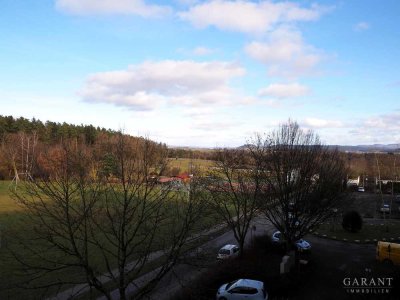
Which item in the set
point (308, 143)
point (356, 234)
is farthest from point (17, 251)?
point (356, 234)

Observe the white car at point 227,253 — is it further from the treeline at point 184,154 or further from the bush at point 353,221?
the bush at point 353,221

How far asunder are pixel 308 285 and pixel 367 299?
5.03 metres

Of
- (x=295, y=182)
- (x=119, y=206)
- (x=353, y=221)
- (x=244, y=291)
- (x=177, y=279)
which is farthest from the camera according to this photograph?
(x=353, y=221)

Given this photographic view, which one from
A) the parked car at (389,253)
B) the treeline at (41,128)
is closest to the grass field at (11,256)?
the parked car at (389,253)

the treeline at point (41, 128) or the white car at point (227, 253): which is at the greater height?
the treeline at point (41, 128)

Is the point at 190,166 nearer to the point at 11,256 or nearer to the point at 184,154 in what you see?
the point at 11,256

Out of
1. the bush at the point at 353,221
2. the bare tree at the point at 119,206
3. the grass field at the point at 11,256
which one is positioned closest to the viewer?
the bare tree at the point at 119,206

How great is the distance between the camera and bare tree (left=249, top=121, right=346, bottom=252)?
22.7 m

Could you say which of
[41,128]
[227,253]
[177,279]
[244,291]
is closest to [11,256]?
[177,279]

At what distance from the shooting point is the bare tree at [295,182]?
22688 mm

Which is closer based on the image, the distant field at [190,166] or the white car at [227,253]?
the distant field at [190,166]

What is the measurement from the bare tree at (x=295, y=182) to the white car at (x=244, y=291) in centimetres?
641

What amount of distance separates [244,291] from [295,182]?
902 centimetres

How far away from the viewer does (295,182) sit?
23.1 metres
